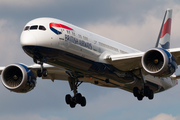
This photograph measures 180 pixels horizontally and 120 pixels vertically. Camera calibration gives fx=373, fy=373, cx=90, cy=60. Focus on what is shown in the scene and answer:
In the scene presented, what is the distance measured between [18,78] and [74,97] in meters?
6.22

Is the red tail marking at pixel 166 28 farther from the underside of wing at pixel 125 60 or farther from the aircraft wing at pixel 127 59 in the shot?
the underside of wing at pixel 125 60

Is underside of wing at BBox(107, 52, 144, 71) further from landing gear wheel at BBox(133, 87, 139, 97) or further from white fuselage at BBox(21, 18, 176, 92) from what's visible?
landing gear wheel at BBox(133, 87, 139, 97)

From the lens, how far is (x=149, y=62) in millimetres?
34031

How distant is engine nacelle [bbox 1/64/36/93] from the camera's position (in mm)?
38000

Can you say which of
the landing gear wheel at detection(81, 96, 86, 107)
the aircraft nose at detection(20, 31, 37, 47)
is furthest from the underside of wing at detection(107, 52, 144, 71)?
the aircraft nose at detection(20, 31, 37, 47)

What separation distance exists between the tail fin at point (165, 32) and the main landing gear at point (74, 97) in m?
14.7

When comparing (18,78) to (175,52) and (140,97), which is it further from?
(175,52)

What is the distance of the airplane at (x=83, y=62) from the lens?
30.4 meters

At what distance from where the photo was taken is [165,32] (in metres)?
51.0

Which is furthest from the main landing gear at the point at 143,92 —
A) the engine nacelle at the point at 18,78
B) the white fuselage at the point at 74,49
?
the engine nacelle at the point at 18,78

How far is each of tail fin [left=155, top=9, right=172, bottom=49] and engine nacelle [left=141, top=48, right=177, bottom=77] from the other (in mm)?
15255

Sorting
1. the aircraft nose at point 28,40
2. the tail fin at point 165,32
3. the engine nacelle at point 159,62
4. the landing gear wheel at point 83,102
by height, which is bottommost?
the aircraft nose at point 28,40

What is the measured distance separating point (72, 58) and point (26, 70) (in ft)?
26.6

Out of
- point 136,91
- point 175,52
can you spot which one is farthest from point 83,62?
point 136,91
